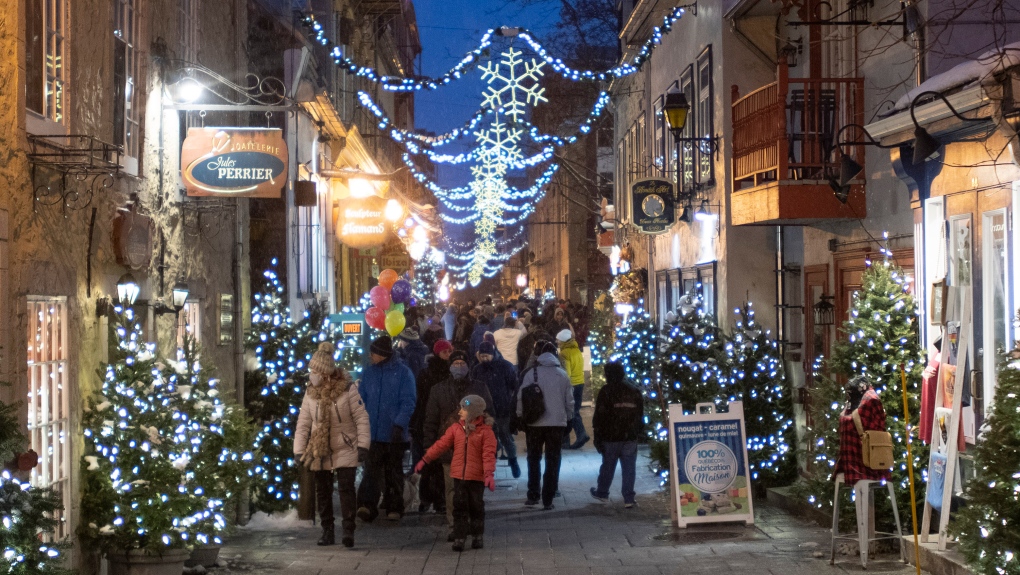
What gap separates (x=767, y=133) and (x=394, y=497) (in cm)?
597

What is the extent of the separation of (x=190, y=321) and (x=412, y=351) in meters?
4.84

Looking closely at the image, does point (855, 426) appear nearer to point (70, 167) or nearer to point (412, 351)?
point (70, 167)

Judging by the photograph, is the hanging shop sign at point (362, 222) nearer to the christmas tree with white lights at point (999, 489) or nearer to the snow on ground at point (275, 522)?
the snow on ground at point (275, 522)

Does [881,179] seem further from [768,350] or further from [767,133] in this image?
[768,350]

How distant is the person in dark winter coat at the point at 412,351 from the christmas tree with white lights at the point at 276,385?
7.94 ft

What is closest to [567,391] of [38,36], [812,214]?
[812,214]

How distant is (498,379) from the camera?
594 inches

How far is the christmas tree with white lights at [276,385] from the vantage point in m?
13.1

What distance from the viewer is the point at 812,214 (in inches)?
498

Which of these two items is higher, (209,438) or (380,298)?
(380,298)

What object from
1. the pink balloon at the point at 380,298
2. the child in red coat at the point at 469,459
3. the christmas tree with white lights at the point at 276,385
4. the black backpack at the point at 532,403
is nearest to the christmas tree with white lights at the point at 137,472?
the child in red coat at the point at 469,459

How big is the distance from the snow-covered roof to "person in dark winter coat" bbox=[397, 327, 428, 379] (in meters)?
8.68

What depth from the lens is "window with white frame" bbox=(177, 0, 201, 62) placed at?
12.1 metres

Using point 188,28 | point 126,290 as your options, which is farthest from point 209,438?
point 188,28
